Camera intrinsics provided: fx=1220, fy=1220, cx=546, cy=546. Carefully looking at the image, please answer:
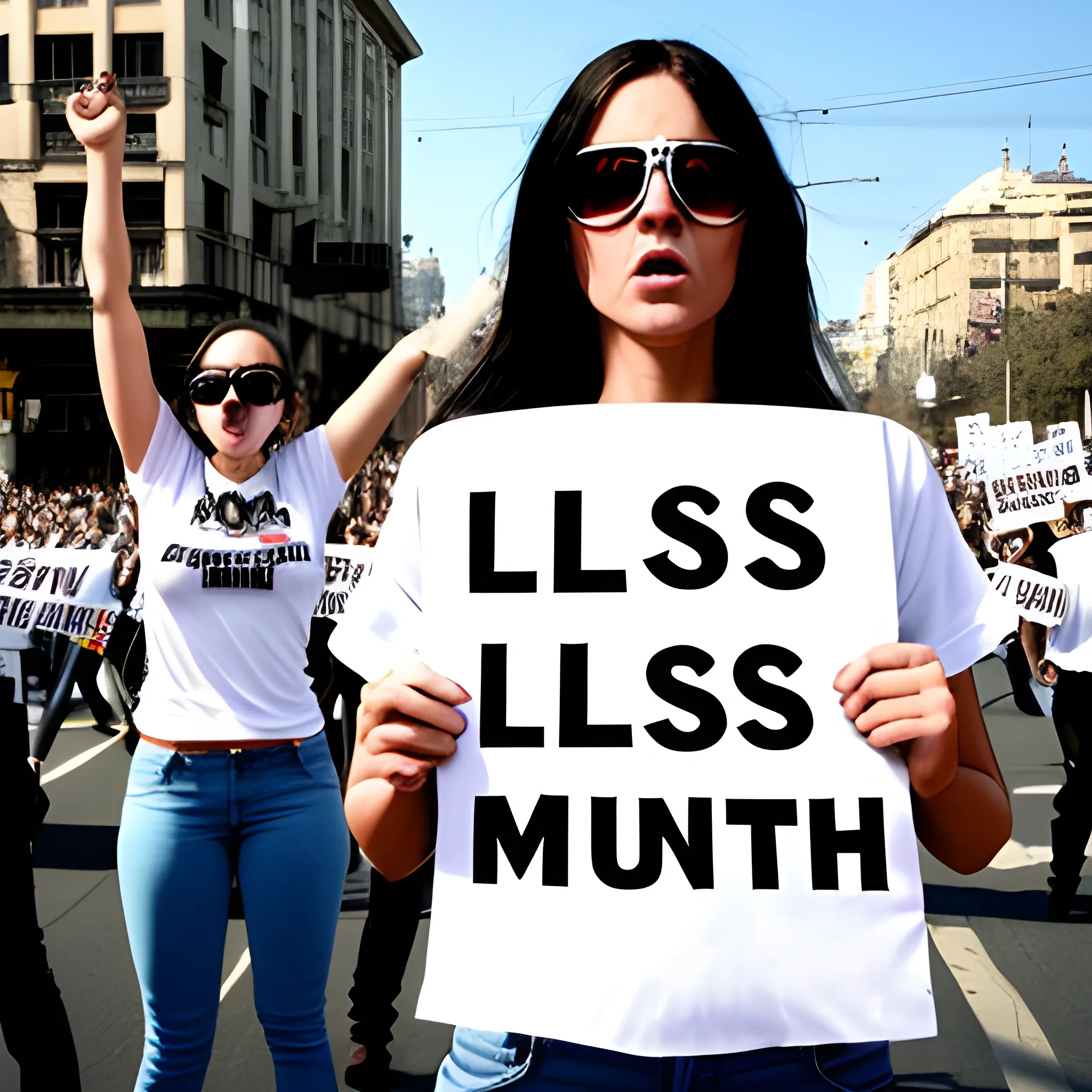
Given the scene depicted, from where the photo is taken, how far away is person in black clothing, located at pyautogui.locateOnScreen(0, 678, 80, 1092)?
8.85 ft

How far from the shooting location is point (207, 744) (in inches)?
90.7

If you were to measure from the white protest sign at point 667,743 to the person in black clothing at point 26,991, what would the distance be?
70.0 inches

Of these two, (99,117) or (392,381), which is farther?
(392,381)

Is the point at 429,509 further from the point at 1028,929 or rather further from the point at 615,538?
the point at 1028,929

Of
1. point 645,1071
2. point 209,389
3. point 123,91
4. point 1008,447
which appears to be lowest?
point 645,1071

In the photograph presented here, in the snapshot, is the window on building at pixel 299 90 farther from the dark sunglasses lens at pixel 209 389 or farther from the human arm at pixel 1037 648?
the human arm at pixel 1037 648

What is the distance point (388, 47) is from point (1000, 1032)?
3657 mm

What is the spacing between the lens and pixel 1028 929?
4418 mm

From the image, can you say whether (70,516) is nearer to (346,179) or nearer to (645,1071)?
(346,179)

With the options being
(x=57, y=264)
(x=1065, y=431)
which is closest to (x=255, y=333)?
(x=1065, y=431)

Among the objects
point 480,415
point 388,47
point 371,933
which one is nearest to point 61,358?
point 388,47

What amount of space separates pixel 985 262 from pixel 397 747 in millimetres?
10293

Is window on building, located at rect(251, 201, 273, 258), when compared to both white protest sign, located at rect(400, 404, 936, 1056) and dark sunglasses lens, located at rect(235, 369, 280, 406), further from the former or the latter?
white protest sign, located at rect(400, 404, 936, 1056)

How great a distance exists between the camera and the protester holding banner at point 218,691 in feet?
7.41
